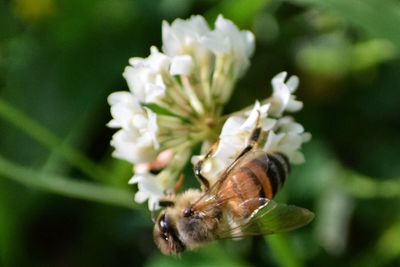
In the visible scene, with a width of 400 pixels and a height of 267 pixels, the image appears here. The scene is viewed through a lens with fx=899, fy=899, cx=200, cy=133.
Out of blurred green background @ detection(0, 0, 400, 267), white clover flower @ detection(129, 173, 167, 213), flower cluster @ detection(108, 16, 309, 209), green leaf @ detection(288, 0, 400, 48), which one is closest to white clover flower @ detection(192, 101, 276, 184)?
flower cluster @ detection(108, 16, 309, 209)

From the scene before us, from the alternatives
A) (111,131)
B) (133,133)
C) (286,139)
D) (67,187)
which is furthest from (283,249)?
(111,131)

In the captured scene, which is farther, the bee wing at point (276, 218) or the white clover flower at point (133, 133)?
the white clover flower at point (133, 133)

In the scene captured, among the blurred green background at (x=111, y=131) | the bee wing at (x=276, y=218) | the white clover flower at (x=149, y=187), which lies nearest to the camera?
the bee wing at (x=276, y=218)

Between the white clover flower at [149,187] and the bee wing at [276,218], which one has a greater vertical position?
the white clover flower at [149,187]

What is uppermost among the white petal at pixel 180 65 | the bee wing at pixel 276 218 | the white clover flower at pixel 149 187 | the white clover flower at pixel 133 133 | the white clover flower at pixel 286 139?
the white petal at pixel 180 65

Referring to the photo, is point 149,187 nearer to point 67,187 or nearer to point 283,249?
point 283,249

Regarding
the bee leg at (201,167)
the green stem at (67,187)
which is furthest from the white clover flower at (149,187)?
the green stem at (67,187)

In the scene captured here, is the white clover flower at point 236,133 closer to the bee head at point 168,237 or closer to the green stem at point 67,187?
the bee head at point 168,237
